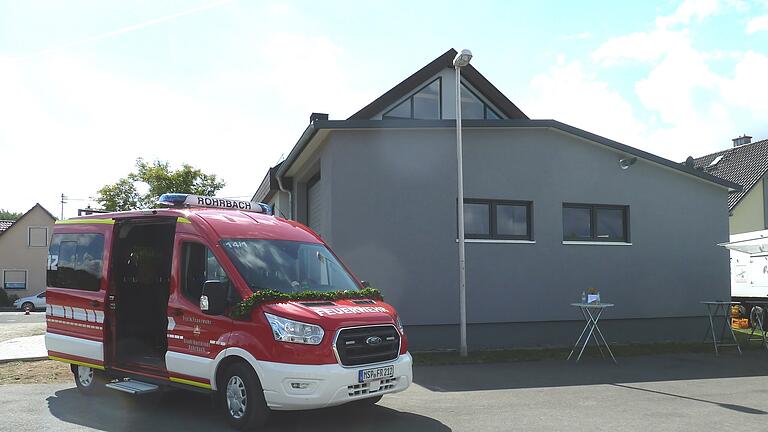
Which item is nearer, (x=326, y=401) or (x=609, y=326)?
(x=326, y=401)

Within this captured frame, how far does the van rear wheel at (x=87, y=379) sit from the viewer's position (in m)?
8.52

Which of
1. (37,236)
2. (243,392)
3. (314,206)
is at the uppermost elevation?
(37,236)

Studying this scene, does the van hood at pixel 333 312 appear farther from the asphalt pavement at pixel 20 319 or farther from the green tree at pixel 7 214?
the green tree at pixel 7 214

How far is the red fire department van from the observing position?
6.37 meters

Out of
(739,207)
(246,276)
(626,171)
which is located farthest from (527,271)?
(739,207)

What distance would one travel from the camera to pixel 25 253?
48.8 metres

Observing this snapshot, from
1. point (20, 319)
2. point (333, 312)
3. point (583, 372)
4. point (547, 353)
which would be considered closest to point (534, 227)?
point (547, 353)

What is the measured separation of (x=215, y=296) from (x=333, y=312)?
123 centimetres

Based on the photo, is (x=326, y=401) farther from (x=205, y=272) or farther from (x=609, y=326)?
(x=609, y=326)

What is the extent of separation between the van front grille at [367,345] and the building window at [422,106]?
11624mm

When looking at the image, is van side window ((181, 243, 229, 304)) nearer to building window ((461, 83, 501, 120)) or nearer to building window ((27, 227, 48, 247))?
building window ((461, 83, 501, 120))

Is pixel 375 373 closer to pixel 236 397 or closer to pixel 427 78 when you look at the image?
pixel 236 397

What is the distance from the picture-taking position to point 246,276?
6906 millimetres

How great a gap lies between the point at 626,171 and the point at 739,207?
18.4 metres
